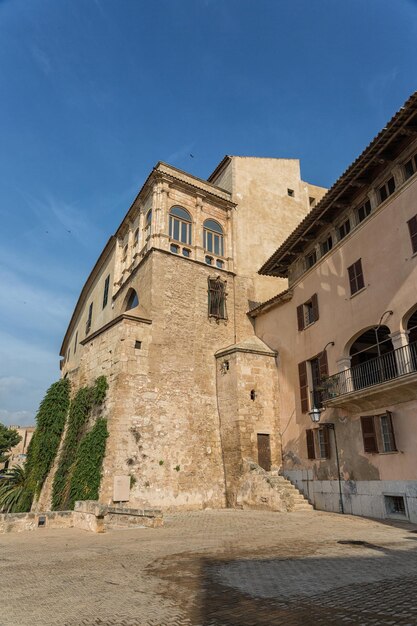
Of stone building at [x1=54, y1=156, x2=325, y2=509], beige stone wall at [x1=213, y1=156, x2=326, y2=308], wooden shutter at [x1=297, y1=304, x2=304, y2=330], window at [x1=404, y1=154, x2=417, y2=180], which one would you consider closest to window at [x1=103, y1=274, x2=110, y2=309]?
stone building at [x1=54, y1=156, x2=325, y2=509]

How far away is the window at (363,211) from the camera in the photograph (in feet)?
52.3

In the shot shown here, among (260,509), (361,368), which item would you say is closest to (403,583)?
(361,368)

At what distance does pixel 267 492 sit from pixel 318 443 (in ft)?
9.47

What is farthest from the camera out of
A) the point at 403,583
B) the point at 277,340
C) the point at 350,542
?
the point at 277,340

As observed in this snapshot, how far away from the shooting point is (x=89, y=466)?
55.4 ft

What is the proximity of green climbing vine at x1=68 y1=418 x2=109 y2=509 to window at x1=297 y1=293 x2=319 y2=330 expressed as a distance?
32.3 feet

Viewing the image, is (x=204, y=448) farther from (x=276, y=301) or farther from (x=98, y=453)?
(x=276, y=301)

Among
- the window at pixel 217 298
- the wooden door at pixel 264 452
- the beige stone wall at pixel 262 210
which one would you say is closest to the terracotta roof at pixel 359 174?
the window at pixel 217 298

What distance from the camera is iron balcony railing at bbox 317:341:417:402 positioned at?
Answer: 12906 millimetres

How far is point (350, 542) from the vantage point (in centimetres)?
912

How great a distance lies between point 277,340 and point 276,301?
79.5 inches

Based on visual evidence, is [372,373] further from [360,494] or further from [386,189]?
[386,189]

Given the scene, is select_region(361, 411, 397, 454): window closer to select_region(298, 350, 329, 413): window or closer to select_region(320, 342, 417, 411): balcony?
select_region(320, 342, 417, 411): balcony

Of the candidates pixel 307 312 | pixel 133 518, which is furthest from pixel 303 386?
pixel 133 518
